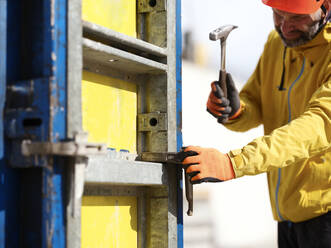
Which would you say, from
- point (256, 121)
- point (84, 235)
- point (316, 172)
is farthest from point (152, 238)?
point (256, 121)

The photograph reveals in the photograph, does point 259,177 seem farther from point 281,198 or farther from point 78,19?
point 78,19

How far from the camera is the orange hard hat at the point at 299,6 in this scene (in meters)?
2.62

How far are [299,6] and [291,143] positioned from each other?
2.63 ft

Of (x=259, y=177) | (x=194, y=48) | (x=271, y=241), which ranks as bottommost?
(x=271, y=241)

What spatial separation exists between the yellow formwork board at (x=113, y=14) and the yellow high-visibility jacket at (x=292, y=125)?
708mm

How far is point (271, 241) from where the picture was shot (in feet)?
47.1

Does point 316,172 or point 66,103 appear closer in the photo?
point 66,103

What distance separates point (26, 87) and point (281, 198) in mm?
1710

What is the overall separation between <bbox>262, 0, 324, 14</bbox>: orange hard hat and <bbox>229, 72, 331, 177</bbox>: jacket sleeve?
0.44 metres

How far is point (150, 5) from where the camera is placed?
211 centimetres

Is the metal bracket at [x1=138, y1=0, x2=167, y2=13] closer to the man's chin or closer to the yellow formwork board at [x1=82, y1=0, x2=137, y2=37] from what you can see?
the yellow formwork board at [x1=82, y1=0, x2=137, y2=37]

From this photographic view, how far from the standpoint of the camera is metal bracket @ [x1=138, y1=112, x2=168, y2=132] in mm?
2061

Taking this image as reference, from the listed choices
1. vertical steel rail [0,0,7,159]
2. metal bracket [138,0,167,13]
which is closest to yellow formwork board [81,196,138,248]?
vertical steel rail [0,0,7,159]

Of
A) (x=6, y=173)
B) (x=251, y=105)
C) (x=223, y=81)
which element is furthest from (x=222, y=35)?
(x=6, y=173)
